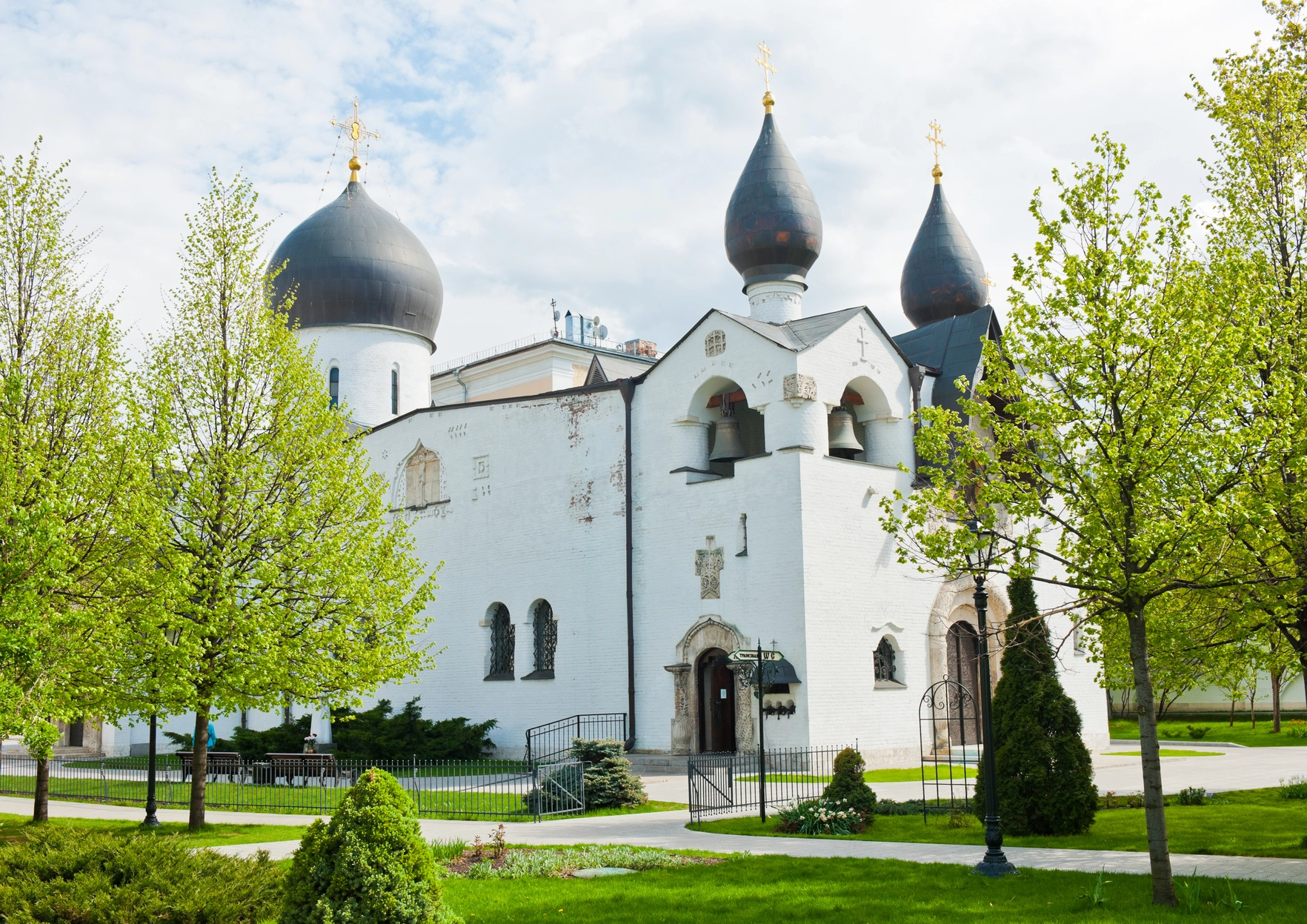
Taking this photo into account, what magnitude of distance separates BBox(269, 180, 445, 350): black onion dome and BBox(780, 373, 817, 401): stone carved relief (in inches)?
559

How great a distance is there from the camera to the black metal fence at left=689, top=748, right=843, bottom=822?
1697 cm

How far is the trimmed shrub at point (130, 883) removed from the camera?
27.9 ft

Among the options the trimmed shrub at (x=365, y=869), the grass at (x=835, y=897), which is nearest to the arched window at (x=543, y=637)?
the grass at (x=835, y=897)

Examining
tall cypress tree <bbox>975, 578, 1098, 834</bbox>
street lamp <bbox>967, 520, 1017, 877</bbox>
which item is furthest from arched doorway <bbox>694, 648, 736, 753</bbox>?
street lamp <bbox>967, 520, 1017, 877</bbox>

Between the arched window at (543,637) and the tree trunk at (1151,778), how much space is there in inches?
671

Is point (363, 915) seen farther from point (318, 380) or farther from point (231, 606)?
point (318, 380)

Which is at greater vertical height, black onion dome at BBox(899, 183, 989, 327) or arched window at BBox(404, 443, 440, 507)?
black onion dome at BBox(899, 183, 989, 327)

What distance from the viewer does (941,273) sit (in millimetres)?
30734

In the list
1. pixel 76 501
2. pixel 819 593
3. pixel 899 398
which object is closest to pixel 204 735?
pixel 76 501

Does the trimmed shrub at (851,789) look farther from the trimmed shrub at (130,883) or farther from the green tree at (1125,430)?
the trimmed shrub at (130,883)

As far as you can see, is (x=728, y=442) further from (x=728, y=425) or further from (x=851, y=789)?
(x=851, y=789)

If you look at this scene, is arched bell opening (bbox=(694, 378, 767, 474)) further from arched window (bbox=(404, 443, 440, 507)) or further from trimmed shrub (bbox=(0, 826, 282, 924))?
trimmed shrub (bbox=(0, 826, 282, 924))

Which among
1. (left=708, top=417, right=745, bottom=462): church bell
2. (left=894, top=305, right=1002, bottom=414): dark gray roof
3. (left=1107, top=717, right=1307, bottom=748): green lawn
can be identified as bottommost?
(left=1107, top=717, right=1307, bottom=748): green lawn

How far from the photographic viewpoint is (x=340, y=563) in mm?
15625
